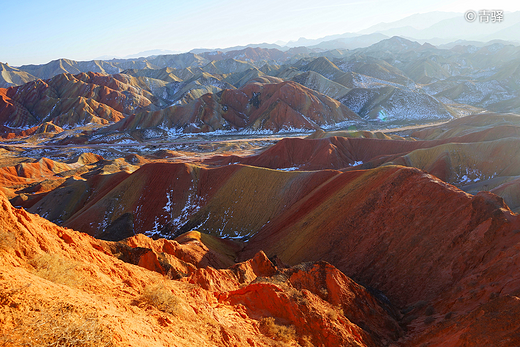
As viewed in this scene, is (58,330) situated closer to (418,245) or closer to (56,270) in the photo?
(56,270)

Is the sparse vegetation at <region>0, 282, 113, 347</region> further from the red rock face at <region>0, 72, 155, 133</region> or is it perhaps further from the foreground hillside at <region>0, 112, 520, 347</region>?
the red rock face at <region>0, 72, 155, 133</region>

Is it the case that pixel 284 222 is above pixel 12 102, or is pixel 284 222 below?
below

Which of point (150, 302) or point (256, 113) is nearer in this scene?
point (150, 302)

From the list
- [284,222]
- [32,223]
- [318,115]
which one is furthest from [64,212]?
[318,115]

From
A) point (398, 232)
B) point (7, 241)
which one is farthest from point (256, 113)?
point (7, 241)

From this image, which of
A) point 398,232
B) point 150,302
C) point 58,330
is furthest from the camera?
point 398,232

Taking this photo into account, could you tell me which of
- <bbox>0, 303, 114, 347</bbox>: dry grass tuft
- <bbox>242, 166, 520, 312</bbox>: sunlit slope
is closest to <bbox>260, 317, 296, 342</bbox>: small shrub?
<bbox>0, 303, 114, 347</bbox>: dry grass tuft

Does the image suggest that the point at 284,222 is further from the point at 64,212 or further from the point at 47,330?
the point at 64,212

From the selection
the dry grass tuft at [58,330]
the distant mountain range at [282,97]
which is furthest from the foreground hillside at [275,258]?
the distant mountain range at [282,97]
